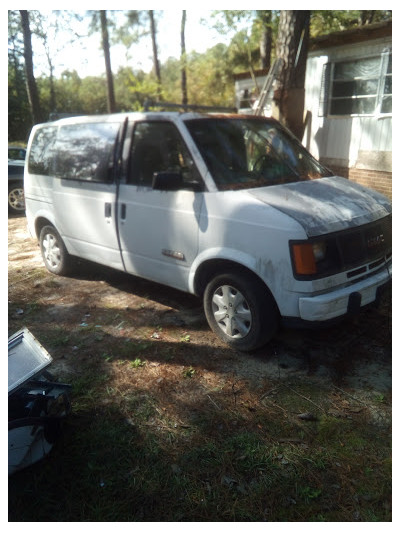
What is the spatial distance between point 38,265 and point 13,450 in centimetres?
446

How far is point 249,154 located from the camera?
4004mm

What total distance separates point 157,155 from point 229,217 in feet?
4.02

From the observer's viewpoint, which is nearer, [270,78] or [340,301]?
[340,301]

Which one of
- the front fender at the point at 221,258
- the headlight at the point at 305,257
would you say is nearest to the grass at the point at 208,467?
the headlight at the point at 305,257

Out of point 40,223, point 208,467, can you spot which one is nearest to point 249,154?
point 208,467

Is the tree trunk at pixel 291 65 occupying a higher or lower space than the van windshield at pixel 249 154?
higher

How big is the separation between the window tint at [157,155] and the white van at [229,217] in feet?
0.04

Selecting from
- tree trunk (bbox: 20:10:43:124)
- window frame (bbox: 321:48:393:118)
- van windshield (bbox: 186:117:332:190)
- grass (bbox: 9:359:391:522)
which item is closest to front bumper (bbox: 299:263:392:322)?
grass (bbox: 9:359:391:522)

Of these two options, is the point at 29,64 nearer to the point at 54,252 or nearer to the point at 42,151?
Result: the point at 42,151

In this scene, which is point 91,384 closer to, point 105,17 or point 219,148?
point 219,148

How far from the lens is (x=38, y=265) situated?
648 cm

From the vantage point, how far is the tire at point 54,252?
221 inches

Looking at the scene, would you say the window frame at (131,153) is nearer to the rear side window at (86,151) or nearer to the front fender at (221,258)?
the rear side window at (86,151)
